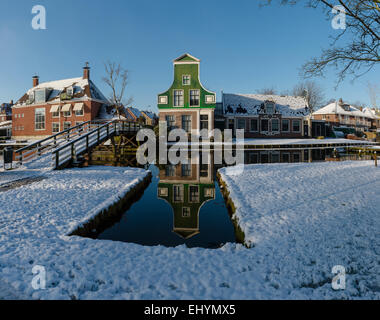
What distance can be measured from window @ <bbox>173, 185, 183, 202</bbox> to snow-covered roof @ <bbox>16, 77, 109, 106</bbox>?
27.8 metres

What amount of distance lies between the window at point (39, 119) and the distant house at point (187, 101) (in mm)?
19863

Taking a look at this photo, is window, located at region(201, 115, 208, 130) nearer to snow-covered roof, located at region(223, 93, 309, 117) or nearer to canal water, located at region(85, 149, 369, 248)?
snow-covered roof, located at region(223, 93, 309, 117)

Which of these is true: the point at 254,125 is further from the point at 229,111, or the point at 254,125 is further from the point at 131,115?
the point at 131,115

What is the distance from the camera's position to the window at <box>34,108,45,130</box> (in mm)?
35969

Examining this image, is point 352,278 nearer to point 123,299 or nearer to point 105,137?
point 123,299

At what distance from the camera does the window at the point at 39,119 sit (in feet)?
118

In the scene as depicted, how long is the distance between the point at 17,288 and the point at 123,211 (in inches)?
175

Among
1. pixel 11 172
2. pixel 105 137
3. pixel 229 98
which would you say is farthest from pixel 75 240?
pixel 229 98

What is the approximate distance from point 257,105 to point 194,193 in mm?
29555

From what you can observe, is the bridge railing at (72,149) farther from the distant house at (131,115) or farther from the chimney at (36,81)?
the chimney at (36,81)

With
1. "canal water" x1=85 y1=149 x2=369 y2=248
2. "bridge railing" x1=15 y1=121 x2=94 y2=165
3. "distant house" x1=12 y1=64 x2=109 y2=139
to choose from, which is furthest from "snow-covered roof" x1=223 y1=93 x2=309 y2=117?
"canal water" x1=85 y1=149 x2=369 y2=248

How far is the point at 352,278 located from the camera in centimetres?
345

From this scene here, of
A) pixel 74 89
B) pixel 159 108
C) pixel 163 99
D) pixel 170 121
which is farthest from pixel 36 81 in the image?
pixel 170 121

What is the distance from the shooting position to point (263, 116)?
115 feet
